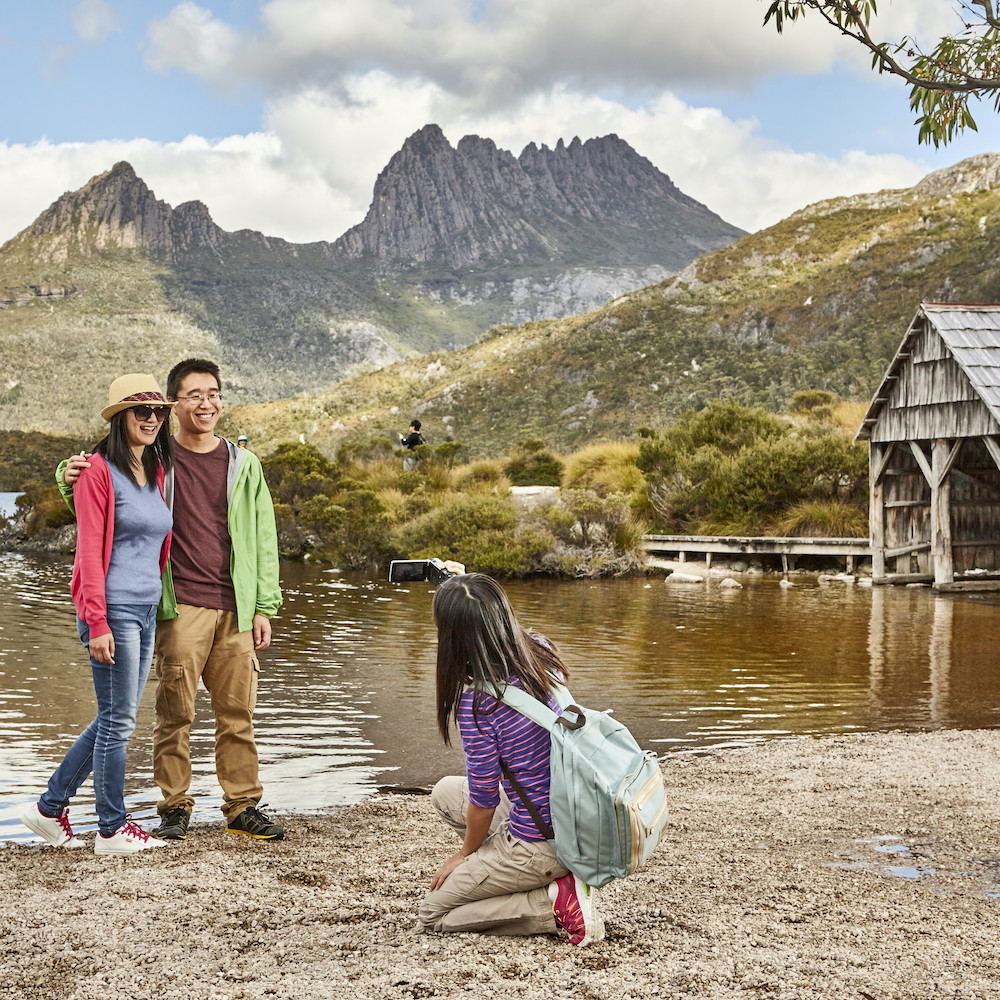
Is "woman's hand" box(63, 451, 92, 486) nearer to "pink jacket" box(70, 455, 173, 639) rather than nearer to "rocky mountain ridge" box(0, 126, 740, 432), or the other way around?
"pink jacket" box(70, 455, 173, 639)

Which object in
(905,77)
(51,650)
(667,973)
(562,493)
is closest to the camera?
(667,973)

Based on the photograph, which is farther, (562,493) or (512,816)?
(562,493)

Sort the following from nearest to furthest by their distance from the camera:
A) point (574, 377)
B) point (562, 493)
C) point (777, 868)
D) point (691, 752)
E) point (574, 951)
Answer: point (574, 951) < point (777, 868) < point (691, 752) < point (562, 493) < point (574, 377)

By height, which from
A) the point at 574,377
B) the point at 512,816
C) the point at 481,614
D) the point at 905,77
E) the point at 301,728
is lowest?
the point at 301,728

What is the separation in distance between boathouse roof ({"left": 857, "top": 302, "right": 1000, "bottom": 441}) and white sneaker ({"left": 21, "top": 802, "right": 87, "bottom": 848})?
14.7 metres

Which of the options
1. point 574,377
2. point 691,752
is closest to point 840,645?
point 691,752

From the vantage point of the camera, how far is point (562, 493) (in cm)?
2305

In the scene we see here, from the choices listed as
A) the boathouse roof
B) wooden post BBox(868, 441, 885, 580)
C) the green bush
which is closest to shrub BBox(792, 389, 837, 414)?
wooden post BBox(868, 441, 885, 580)

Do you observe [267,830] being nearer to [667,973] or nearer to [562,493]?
[667,973]

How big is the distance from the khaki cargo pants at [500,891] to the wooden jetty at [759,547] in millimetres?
17985

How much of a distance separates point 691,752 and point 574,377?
52665mm

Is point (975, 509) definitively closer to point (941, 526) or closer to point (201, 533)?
point (941, 526)

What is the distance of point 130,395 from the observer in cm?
455

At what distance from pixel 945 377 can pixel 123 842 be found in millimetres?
16018
